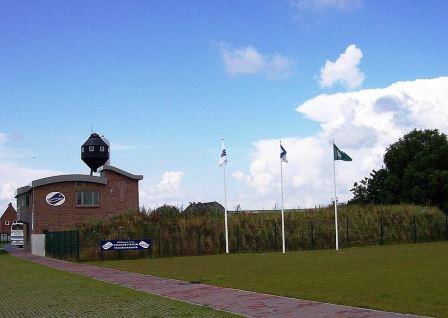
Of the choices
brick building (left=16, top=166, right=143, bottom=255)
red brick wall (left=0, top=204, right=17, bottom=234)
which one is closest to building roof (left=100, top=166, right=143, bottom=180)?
brick building (left=16, top=166, right=143, bottom=255)

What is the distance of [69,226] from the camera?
58.4 meters

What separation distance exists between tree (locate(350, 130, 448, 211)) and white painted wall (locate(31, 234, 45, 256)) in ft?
118

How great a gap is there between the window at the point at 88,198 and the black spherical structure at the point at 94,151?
8.64m

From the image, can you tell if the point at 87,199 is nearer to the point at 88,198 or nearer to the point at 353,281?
the point at 88,198

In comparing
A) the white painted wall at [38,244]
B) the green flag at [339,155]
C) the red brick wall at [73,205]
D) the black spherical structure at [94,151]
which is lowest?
the white painted wall at [38,244]

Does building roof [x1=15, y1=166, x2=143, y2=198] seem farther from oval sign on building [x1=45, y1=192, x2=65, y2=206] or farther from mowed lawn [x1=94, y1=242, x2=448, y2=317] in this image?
mowed lawn [x1=94, y1=242, x2=448, y2=317]

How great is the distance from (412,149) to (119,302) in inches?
Result: 2247

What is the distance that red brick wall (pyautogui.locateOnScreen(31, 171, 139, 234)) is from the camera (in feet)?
191

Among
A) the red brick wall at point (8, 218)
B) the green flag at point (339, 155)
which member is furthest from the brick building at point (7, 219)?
the green flag at point (339, 155)

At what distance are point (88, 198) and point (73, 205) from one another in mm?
1666

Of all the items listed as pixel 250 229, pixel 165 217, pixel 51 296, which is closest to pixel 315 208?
pixel 250 229

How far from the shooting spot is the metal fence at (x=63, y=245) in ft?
128

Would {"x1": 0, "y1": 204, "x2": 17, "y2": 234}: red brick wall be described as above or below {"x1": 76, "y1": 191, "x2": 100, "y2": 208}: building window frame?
below

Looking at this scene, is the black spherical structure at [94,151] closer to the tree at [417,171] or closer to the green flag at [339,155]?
the tree at [417,171]
